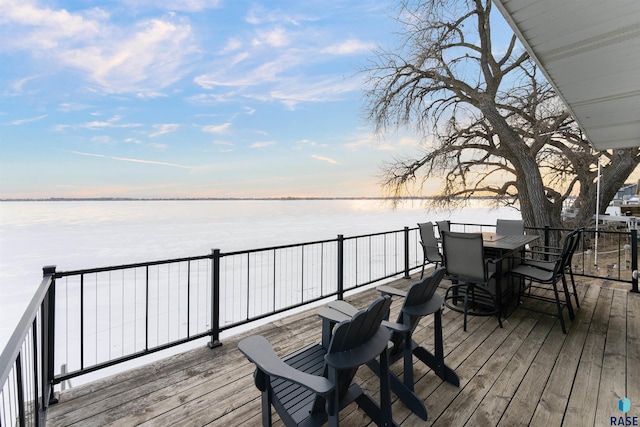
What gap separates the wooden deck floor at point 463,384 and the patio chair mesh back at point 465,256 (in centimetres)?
62

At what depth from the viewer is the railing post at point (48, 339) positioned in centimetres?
203

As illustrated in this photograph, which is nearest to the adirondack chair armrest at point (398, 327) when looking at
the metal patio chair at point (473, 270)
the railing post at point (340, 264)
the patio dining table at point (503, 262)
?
the metal patio chair at point (473, 270)

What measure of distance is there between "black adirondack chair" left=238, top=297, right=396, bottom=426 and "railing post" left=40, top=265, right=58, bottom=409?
5.11 feet

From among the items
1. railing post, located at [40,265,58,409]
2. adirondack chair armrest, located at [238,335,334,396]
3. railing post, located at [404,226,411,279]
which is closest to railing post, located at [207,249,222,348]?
railing post, located at [40,265,58,409]

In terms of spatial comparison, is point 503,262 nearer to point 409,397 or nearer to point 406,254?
point 406,254

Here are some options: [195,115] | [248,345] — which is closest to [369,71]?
[248,345]

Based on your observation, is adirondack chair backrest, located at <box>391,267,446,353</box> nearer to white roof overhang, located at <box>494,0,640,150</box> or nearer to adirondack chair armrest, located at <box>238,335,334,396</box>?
adirondack chair armrest, located at <box>238,335,334,396</box>

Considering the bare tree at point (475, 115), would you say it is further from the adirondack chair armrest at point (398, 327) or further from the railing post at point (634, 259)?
the adirondack chair armrest at point (398, 327)

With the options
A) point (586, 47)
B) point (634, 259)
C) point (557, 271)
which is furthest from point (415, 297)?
point (634, 259)

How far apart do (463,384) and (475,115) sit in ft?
31.8

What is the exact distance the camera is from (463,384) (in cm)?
232

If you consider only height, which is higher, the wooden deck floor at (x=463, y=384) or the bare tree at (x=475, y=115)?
the bare tree at (x=475, y=115)

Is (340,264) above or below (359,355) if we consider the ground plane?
below

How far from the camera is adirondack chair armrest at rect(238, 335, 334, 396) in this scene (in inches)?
49.3
